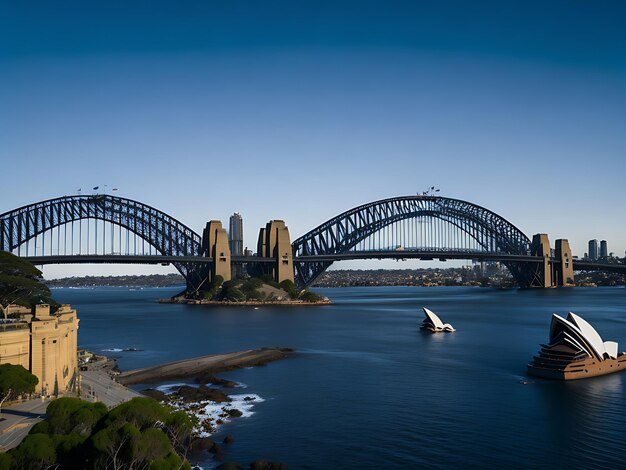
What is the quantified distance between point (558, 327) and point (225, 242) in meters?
82.5

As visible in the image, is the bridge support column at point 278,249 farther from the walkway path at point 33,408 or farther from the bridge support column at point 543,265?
the walkway path at point 33,408

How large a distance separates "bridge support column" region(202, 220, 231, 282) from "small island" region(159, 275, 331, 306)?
2.01m

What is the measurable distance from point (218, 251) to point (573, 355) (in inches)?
3246

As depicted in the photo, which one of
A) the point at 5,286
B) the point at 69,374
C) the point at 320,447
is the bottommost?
the point at 320,447

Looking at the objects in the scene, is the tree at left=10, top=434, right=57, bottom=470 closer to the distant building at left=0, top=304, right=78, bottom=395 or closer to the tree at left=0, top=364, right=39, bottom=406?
the tree at left=0, top=364, right=39, bottom=406

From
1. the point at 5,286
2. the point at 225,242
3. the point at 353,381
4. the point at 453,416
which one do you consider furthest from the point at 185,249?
the point at 453,416

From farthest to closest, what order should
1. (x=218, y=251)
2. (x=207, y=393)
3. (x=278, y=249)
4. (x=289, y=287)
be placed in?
1. (x=278, y=249)
2. (x=218, y=251)
3. (x=289, y=287)
4. (x=207, y=393)

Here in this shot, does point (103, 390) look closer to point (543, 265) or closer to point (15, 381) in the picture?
point (15, 381)

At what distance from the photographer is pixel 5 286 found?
4122 centimetres

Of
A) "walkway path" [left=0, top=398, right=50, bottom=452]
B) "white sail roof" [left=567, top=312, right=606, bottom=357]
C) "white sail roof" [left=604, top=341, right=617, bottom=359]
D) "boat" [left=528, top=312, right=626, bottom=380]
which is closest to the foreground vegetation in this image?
"walkway path" [left=0, top=398, right=50, bottom=452]

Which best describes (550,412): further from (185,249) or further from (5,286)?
(185,249)

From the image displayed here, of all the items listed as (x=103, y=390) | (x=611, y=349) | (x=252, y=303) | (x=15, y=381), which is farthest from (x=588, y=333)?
(x=252, y=303)

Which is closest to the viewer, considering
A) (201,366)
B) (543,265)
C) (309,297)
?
(201,366)

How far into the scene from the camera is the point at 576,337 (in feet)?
120
